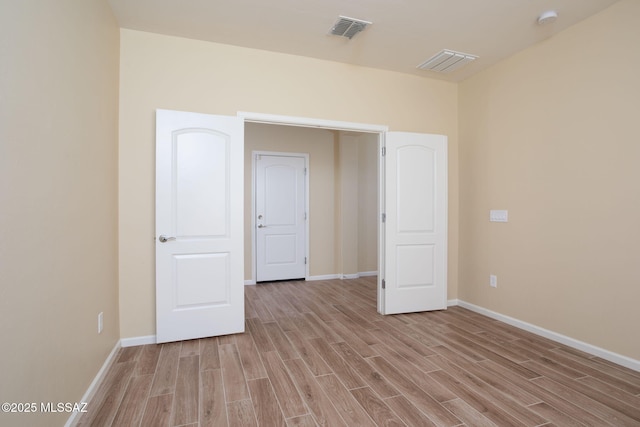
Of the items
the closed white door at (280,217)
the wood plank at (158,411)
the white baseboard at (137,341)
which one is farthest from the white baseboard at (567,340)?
the white baseboard at (137,341)

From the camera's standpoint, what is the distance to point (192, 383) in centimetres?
218

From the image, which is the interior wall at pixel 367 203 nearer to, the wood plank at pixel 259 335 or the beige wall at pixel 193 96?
the beige wall at pixel 193 96

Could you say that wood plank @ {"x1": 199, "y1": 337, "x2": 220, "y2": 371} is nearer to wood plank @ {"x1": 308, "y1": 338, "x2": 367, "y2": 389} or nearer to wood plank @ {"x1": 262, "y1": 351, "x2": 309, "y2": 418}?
wood plank @ {"x1": 262, "y1": 351, "x2": 309, "y2": 418}

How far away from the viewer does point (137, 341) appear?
2818 millimetres

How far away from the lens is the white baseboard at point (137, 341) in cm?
278

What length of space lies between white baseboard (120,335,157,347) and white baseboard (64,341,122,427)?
0.31ft

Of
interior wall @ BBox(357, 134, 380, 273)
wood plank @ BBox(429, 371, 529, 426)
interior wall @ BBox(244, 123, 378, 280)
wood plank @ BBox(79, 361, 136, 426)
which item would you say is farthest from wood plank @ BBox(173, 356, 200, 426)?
interior wall @ BBox(357, 134, 380, 273)

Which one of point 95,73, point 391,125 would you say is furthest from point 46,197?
point 391,125

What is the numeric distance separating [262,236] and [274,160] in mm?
1325

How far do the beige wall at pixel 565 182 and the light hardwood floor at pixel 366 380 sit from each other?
1.40 feet

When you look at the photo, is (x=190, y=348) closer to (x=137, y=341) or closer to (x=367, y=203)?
(x=137, y=341)

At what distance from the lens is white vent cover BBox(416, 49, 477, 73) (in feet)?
10.8

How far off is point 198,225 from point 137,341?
1165 mm

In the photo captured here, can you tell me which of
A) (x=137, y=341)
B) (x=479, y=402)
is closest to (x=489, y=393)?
(x=479, y=402)
